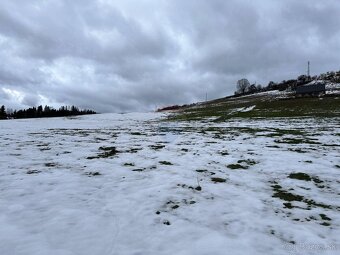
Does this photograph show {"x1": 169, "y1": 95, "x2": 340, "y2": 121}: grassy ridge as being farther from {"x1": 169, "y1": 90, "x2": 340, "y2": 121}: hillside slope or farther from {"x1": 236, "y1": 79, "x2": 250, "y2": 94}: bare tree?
{"x1": 236, "y1": 79, "x2": 250, "y2": 94}: bare tree

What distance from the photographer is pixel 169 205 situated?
659cm

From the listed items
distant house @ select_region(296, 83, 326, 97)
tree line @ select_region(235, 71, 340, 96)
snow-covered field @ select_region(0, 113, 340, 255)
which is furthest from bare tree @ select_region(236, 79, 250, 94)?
snow-covered field @ select_region(0, 113, 340, 255)

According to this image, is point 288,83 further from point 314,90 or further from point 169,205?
point 169,205

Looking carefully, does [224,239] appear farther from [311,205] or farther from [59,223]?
[59,223]

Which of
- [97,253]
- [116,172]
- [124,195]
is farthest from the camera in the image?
[116,172]

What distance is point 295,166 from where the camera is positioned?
10.1 m

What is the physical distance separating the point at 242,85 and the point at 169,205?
17429 cm

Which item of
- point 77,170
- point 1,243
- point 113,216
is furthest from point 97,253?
point 77,170

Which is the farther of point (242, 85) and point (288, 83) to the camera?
point (242, 85)

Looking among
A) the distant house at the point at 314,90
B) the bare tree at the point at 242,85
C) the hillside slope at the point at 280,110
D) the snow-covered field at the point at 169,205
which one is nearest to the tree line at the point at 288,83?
the bare tree at the point at 242,85

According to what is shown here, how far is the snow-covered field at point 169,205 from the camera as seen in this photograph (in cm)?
480

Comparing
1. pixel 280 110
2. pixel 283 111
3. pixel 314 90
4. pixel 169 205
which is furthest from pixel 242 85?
pixel 169 205

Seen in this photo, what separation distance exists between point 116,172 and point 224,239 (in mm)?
5392

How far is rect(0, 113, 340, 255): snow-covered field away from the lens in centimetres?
480
